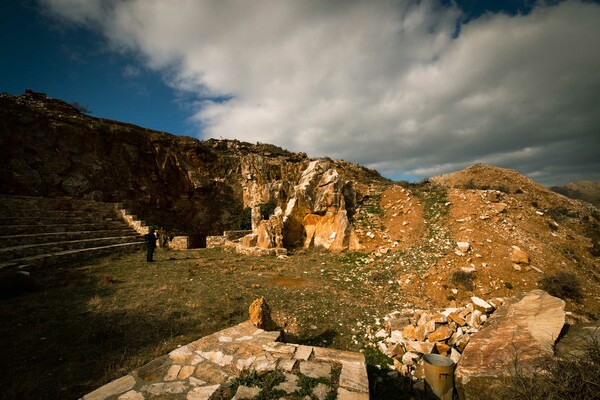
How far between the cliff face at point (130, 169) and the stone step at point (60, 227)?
326cm

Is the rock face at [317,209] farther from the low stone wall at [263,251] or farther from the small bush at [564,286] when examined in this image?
the small bush at [564,286]

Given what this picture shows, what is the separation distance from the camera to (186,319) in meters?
6.20

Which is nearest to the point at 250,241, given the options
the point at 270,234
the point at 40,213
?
the point at 270,234

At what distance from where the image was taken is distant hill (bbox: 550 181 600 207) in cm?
4054

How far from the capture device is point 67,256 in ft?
36.2

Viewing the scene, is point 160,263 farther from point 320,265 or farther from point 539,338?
point 539,338

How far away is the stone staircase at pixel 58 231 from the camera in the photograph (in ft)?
34.4

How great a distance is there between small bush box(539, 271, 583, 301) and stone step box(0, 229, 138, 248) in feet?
65.3

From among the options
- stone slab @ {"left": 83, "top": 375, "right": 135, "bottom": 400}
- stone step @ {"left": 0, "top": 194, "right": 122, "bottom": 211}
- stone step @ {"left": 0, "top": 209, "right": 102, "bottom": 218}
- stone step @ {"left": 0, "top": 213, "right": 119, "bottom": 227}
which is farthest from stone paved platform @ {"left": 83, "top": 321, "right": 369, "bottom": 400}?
stone step @ {"left": 0, "top": 194, "right": 122, "bottom": 211}

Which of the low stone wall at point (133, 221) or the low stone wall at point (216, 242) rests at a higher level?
the low stone wall at point (133, 221)

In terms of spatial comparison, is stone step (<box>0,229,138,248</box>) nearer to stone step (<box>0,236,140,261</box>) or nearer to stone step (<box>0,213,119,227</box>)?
stone step (<box>0,236,140,261</box>)

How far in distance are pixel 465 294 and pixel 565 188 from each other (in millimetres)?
58546

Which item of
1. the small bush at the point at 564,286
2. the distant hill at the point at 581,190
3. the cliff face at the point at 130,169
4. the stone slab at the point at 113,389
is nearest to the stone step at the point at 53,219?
the cliff face at the point at 130,169

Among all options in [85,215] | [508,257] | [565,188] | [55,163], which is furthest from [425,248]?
[565,188]
